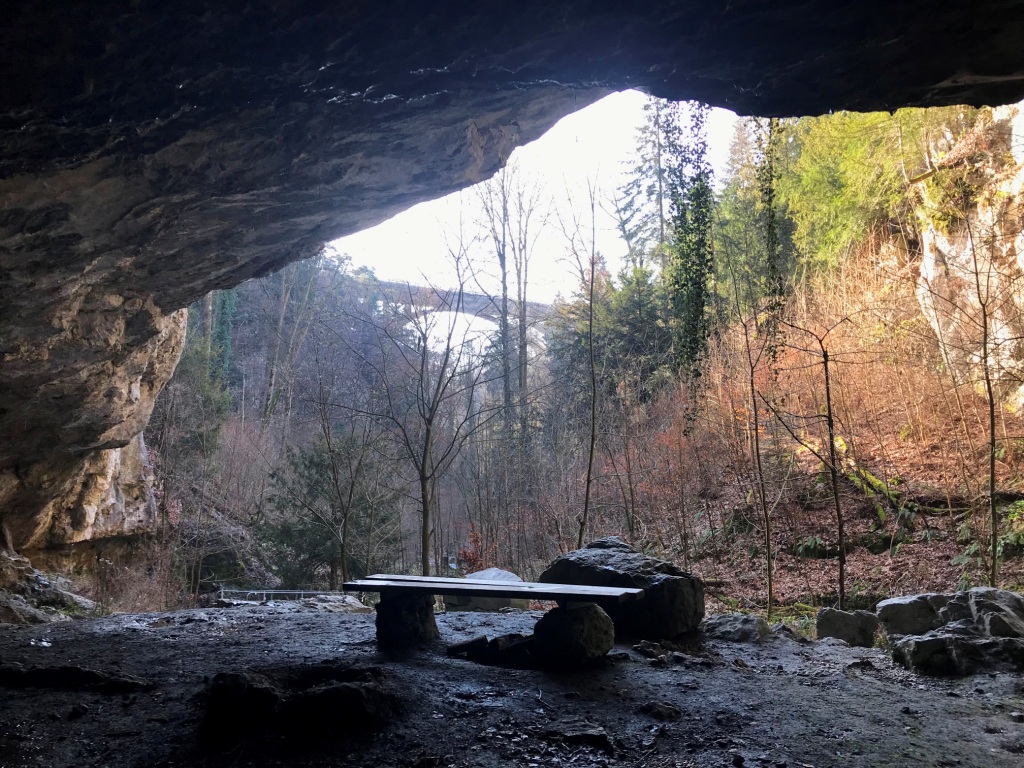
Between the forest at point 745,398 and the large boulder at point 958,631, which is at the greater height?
the forest at point 745,398

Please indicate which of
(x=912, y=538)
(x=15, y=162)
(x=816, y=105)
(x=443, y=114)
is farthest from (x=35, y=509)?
(x=912, y=538)

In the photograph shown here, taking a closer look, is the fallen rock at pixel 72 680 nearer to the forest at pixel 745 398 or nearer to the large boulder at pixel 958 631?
the forest at pixel 745 398

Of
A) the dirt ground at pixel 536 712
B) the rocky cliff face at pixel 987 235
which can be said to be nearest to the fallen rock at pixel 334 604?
the dirt ground at pixel 536 712

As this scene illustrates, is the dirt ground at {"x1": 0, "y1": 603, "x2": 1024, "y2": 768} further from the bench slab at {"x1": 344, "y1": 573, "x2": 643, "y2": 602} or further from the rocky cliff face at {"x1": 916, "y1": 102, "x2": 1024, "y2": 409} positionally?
the rocky cliff face at {"x1": 916, "y1": 102, "x2": 1024, "y2": 409}

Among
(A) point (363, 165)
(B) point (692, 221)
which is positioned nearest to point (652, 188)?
(B) point (692, 221)

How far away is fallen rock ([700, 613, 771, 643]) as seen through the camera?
4953 mm

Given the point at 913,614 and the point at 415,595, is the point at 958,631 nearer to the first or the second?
the point at 913,614

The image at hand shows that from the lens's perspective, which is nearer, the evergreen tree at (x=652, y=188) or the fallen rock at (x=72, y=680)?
the fallen rock at (x=72, y=680)

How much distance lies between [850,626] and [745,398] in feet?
12.8

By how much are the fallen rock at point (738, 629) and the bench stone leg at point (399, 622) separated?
6.89 feet

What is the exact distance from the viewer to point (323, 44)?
10.2 feet

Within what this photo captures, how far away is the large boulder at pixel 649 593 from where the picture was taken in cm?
486

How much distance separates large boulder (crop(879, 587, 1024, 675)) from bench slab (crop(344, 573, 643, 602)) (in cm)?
177

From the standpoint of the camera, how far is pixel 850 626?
507cm
